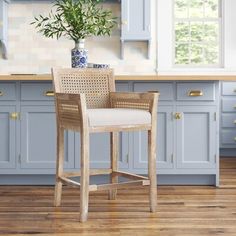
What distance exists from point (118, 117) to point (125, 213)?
59 cm

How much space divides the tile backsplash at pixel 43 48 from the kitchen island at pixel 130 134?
90.6 inches

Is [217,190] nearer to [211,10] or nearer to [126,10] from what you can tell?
[126,10]

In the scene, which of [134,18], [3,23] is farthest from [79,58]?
[3,23]

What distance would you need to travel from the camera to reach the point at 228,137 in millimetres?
6203

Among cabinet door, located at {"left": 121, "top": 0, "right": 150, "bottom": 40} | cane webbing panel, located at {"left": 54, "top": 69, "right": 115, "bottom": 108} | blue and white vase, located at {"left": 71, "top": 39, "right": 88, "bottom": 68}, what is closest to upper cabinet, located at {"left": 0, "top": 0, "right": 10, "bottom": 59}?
cabinet door, located at {"left": 121, "top": 0, "right": 150, "bottom": 40}

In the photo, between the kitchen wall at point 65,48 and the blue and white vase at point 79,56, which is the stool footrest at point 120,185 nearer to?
the blue and white vase at point 79,56

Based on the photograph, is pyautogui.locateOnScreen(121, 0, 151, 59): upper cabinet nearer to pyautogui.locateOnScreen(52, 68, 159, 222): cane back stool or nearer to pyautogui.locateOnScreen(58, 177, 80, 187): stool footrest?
pyautogui.locateOnScreen(52, 68, 159, 222): cane back stool

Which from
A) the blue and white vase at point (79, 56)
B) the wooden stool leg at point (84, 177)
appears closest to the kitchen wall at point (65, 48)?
the blue and white vase at point (79, 56)

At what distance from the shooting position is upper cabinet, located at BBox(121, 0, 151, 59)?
5.98 metres

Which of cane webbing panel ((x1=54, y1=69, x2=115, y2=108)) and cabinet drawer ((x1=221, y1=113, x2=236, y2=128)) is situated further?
cabinet drawer ((x1=221, y1=113, x2=236, y2=128))

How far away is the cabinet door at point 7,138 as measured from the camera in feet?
13.5

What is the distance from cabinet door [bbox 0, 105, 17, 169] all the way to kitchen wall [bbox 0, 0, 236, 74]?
7.55ft

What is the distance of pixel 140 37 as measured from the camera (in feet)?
19.7

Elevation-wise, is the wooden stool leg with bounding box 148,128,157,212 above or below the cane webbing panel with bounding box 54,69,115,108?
below
